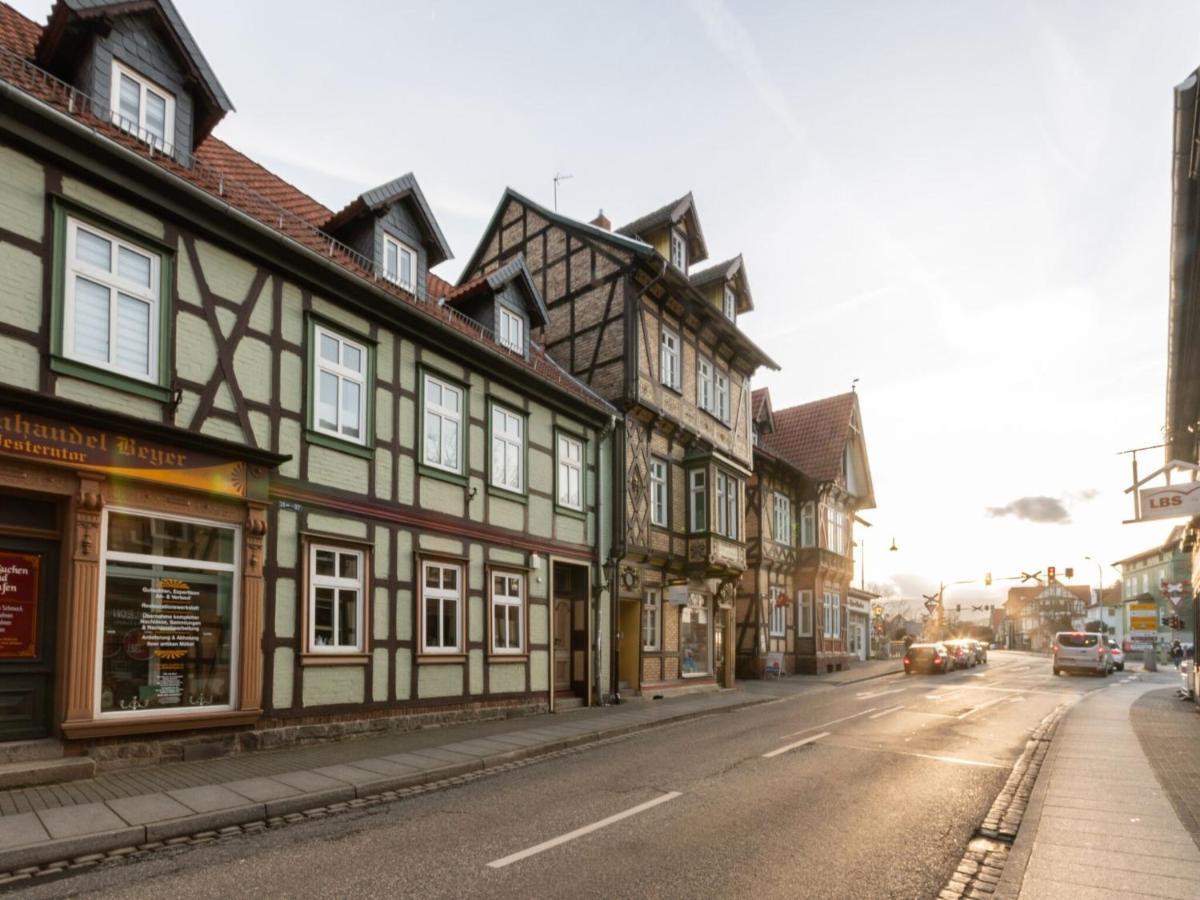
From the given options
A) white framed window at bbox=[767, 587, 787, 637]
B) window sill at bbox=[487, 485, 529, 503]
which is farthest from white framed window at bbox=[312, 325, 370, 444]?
white framed window at bbox=[767, 587, 787, 637]

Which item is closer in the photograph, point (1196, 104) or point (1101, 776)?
point (1196, 104)

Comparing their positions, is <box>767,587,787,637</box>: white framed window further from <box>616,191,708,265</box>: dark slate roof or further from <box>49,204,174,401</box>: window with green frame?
<box>49,204,174,401</box>: window with green frame

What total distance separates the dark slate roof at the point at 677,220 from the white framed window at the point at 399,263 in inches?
413

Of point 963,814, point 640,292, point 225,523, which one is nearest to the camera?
point 963,814

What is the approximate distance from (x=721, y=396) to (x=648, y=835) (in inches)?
818

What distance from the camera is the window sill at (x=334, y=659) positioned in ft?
41.8

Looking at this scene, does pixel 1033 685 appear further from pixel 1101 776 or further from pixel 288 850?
pixel 288 850

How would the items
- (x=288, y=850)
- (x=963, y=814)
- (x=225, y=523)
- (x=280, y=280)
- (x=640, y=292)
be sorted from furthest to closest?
(x=640, y=292), (x=280, y=280), (x=225, y=523), (x=963, y=814), (x=288, y=850)

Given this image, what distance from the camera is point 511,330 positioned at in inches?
763

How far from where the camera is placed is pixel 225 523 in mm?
11781

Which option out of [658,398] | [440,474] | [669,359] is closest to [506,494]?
[440,474]

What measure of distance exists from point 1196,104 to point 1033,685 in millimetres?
27596

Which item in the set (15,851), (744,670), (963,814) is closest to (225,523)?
(15,851)

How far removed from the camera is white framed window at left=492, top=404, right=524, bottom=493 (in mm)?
17531
